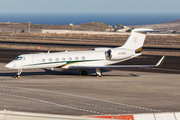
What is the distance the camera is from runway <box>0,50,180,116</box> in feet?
63.9

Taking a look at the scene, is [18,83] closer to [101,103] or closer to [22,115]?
[101,103]

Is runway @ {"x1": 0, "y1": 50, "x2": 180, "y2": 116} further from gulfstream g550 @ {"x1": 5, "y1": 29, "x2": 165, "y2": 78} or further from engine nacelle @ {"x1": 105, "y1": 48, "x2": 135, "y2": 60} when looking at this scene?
engine nacelle @ {"x1": 105, "y1": 48, "x2": 135, "y2": 60}

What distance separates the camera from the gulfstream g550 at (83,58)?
3077cm

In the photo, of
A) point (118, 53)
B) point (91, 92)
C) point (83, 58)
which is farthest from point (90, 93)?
point (118, 53)

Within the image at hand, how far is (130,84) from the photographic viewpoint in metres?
28.6

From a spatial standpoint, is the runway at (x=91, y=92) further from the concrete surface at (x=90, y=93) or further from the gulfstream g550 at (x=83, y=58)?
the gulfstream g550 at (x=83, y=58)

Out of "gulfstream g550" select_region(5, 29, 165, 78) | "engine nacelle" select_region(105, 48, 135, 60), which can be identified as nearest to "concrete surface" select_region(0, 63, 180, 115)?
"gulfstream g550" select_region(5, 29, 165, 78)

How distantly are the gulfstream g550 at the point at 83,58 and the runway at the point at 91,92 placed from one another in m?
1.34

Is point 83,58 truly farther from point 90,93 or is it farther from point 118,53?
point 90,93

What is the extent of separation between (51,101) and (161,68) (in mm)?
22400

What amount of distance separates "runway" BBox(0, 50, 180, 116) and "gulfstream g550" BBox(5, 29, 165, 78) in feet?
4.41

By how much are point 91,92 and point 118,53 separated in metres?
9.42

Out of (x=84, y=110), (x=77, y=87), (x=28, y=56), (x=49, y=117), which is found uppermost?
(x=28, y=56)

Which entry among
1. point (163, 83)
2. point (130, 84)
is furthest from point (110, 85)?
point (163, 83)
